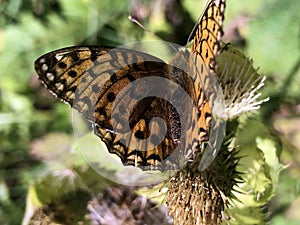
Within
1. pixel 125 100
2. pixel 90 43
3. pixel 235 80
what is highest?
pixel 90 43

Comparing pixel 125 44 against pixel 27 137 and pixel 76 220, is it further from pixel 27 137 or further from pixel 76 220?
pixel 76 220

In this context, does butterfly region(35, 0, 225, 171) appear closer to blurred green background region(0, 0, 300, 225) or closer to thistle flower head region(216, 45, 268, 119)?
thistle flower head region(216, 45, 268, 119)

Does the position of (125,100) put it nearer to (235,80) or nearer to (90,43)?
(235,80)

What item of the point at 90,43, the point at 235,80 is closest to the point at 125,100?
the point at 235,80

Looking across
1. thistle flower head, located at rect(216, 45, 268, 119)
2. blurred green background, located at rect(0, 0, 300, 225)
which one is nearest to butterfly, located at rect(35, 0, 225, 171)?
thistle flower head, located at rect(216, 45, 268, 119)

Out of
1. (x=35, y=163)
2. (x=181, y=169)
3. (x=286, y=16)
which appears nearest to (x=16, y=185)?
(x=35, y=163)

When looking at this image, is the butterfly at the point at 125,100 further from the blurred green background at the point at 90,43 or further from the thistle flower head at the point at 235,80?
the blurred green background at the point at 90,43
